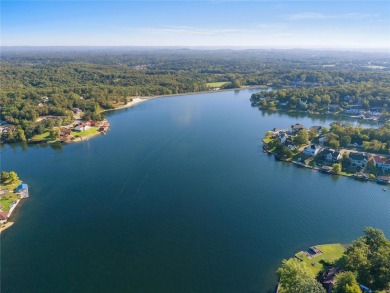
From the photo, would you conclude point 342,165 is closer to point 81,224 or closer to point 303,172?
point 303,172

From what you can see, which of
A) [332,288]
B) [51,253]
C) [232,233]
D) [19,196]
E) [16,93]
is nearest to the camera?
[332,288]

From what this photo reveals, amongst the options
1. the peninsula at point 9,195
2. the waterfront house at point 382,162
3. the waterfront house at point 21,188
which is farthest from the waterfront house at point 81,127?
the waterfront house at point 382,162

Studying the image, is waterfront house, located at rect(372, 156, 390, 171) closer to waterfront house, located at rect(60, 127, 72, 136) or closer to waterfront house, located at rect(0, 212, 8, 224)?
waterfront house, located at rect(0, 212, 8, 224)

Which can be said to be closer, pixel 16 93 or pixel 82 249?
pixel 82 249

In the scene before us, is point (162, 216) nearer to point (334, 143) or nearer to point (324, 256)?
point (324, 256)

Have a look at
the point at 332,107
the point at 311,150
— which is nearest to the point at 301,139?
the point at 311,150

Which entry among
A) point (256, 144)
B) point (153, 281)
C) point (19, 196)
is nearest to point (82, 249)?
point (153, 281)
